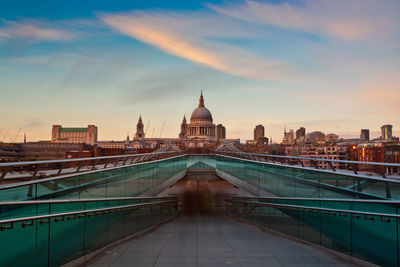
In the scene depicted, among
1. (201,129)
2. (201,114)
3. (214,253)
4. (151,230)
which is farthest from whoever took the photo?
(201,114)

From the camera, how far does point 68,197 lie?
24.4 ft

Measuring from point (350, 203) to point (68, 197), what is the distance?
584 cm

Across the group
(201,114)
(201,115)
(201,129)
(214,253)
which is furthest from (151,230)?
(201,114)

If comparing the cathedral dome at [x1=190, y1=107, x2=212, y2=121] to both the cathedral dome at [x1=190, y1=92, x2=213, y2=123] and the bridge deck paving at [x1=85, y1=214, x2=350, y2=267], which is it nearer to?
the cathedral dome at [x1=190, y1=92, x2=213, y2=123]

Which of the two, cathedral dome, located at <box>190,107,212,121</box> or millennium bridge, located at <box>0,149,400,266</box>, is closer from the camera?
millennium bridge, located at <box>0,149,400,266</box>

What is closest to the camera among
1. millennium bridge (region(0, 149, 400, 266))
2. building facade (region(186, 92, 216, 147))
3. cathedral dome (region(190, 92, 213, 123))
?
millennium bridge (region(0, 149, 400, 266))

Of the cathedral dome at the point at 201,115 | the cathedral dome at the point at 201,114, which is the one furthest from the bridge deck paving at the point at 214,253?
the cathedral dome at the point at 201,114

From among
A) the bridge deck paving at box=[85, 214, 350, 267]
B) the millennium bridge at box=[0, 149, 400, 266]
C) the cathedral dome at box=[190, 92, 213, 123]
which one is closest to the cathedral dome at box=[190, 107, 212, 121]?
the cathedral dome at box=[190, 92, 213, 123]

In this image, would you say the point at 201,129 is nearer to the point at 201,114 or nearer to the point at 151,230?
the point at 201,114

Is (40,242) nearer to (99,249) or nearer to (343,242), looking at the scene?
(99,249)

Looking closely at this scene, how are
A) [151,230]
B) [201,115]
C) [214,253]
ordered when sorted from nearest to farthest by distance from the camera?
[214,253]
[151,230]
[201,115]

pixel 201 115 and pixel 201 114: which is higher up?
pixel 201 114

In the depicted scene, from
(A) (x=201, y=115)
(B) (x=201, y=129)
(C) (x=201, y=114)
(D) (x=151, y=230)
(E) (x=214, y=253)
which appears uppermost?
(C) (x=201, y=114)

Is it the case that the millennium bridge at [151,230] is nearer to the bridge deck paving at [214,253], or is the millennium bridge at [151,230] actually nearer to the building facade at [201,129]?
the bridge deck paving at [214,253]
